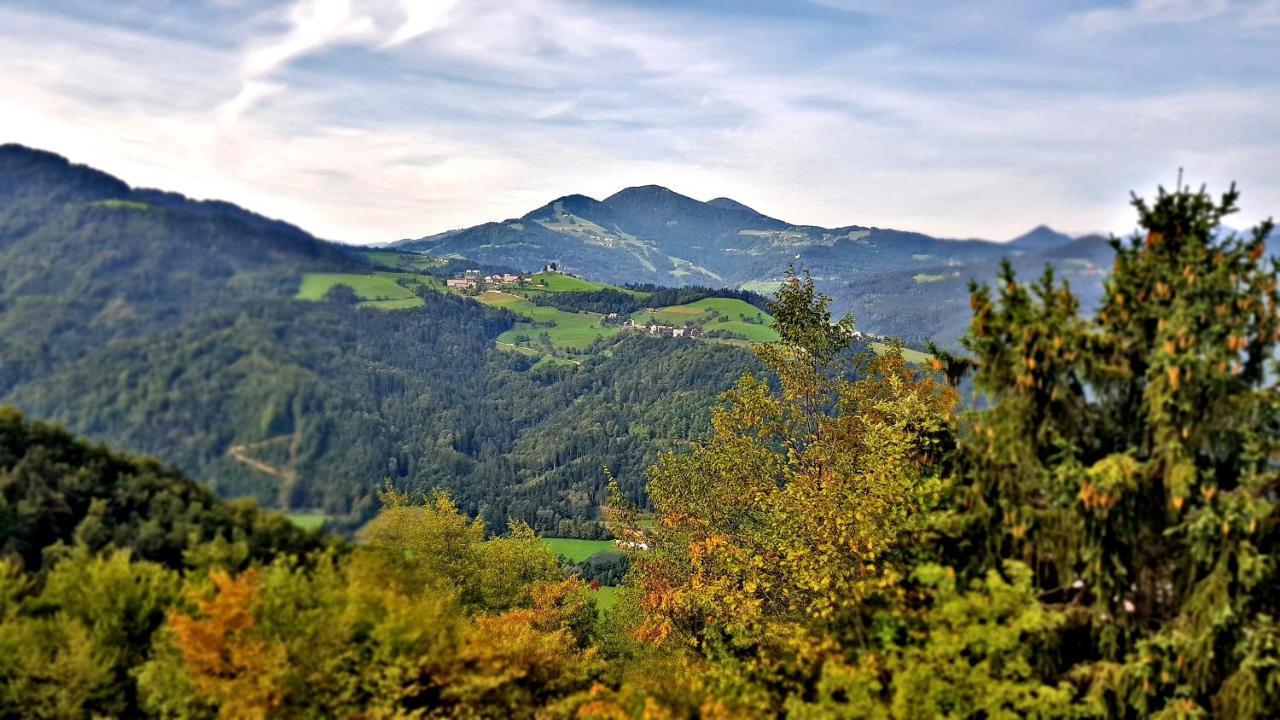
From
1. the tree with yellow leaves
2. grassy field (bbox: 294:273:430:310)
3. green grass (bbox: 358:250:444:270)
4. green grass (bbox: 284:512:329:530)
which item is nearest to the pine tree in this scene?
the tree with yellow leaves

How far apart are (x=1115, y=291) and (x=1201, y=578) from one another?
18.2 feet

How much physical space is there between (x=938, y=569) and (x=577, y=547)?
372 feet

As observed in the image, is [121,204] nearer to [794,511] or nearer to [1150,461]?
[794,511]

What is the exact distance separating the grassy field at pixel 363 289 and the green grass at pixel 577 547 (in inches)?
2967

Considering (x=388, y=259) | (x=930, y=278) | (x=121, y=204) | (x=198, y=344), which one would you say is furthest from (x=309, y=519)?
(x=388, y=259)

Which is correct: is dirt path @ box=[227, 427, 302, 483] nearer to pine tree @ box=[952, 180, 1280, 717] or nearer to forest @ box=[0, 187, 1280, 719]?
forest @ box=[0, 187, 1280, 719]

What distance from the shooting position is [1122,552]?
47.3 feet

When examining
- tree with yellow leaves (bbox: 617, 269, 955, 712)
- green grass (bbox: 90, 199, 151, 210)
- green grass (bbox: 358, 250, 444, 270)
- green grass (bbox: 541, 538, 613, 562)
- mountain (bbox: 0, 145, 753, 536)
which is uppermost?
green grass (bbox: 358, 250, 444, 270)

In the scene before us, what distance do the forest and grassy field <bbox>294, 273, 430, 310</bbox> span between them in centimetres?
718

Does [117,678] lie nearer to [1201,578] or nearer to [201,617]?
[201,617]

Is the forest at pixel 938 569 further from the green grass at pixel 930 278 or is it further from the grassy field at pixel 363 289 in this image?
the green grass at pixel 930 278

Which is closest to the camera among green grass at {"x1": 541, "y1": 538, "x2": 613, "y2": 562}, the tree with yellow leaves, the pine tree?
the pine tree

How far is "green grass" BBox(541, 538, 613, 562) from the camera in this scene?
378ft

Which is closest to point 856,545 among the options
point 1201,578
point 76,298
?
point 1201,578
